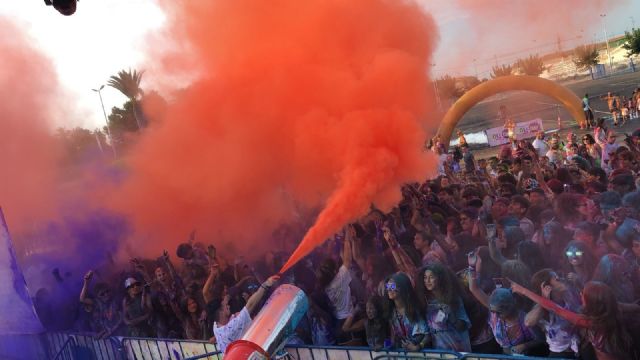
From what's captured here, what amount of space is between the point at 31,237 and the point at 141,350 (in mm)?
3994

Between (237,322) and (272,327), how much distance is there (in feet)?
2.37

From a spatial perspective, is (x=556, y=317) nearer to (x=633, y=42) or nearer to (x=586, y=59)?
(x=586, y=59)

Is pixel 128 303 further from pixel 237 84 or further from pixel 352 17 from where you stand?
pixel 352 17

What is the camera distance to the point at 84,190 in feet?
28.9

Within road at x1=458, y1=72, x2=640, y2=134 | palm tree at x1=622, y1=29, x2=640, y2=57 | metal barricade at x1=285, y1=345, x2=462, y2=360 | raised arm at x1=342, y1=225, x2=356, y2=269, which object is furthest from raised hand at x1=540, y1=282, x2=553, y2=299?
palm tree at x1=622, y1=29, x2=640, y2=57

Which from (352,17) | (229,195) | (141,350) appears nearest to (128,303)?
(141,350)

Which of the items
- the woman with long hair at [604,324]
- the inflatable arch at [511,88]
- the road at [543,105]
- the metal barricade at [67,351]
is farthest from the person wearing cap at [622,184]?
the road at [543,105]

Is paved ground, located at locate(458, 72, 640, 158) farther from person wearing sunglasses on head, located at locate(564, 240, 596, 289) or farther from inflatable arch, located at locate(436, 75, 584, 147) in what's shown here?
person wearing sunglasses on head, located at locate(564, 240, 596, 289)

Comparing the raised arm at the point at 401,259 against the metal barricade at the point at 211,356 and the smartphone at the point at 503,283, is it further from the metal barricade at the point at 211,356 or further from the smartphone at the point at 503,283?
the metal barricade at the point at 211,356

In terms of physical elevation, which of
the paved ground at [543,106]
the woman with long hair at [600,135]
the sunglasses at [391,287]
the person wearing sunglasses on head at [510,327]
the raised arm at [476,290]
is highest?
the paved ground at [543,106]

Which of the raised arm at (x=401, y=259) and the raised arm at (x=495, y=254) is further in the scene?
the raised arm at (x=401, y=259)

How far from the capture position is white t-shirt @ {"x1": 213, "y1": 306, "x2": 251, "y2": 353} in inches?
172

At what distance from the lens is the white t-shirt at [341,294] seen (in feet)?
15.6

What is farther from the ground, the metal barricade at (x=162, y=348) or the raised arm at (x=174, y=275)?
the raised arm at (x=174, y=275)
